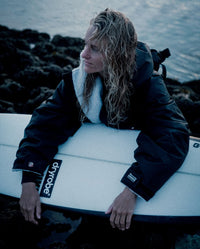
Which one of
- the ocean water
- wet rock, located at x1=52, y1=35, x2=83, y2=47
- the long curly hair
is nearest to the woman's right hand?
the long curly hair

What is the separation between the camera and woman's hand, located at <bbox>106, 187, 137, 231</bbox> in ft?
5.11

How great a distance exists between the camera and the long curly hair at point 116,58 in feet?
4.97

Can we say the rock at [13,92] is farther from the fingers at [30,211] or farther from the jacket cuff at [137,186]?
the jacket cuff at [137,186]

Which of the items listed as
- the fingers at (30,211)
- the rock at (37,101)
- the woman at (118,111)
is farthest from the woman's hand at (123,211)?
the rock at (37,101)

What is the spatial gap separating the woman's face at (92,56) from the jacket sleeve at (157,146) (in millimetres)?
453

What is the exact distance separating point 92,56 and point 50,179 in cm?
115

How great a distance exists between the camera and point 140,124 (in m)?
2.05

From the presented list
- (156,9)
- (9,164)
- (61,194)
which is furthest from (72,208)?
(156,9)

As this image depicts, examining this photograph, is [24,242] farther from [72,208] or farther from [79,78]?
[79,78]

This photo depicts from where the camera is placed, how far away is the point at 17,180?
2.00m

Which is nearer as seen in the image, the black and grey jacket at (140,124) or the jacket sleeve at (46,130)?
the black and grey jacket at (140,124)

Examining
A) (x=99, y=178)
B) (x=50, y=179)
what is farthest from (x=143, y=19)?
(x=50, y=179)

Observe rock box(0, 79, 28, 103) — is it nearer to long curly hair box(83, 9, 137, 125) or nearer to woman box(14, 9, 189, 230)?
woman box(14, 9, 189, 230)

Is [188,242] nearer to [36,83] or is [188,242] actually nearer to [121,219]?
[121,219]
